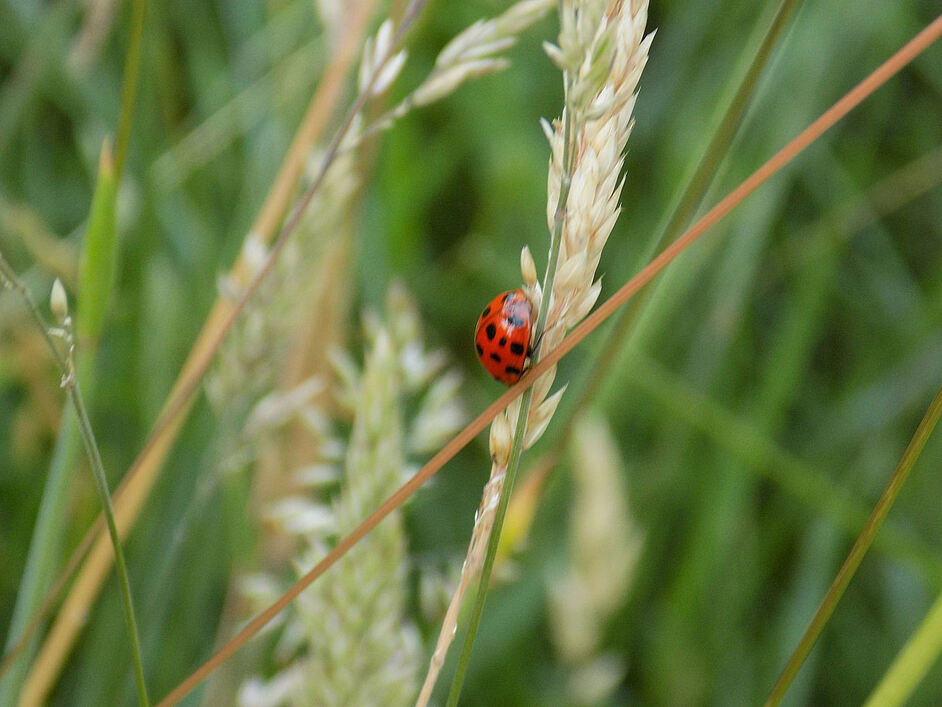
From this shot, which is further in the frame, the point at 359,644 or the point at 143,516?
the point at 143,516

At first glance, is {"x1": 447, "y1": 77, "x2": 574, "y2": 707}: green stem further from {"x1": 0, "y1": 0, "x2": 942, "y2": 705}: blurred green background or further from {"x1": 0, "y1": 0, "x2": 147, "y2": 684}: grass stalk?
{"x1": 0, "y1": 0, "x2": 942, "y2": 705}: blurred green background

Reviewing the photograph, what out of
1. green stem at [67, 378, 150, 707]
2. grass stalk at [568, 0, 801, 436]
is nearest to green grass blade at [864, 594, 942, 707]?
grass stalk at [568, 0, 801, 436]

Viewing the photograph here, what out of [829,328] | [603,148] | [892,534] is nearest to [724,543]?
[892,534]

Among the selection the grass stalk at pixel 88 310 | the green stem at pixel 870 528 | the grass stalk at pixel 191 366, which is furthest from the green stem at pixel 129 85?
the green stem at pixel 870 528

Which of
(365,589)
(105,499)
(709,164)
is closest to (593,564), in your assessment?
(365,589)

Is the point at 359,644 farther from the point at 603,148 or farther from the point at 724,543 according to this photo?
the point at 724,543

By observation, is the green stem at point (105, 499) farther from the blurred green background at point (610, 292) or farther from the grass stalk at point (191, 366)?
the blurred green background at point (610, 292)

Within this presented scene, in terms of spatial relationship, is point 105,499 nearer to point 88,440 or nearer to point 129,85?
point 88,440
